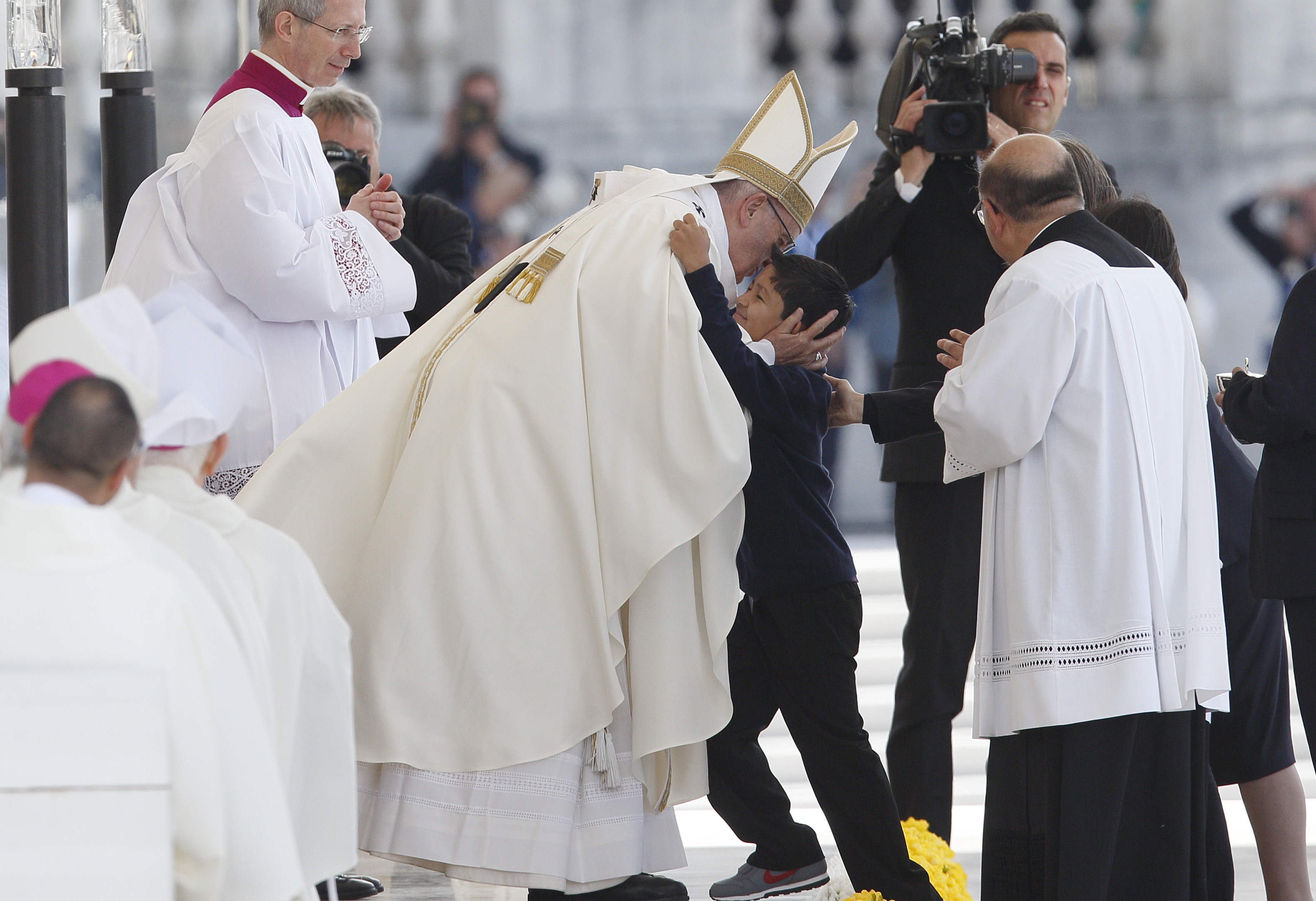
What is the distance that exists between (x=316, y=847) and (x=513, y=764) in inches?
30.0

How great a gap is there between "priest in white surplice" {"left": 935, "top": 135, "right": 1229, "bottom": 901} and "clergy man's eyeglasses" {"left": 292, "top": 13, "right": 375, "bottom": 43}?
1510 mm

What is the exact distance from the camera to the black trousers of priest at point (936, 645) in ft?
13.1

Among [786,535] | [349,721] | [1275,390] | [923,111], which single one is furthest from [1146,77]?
[349,721]

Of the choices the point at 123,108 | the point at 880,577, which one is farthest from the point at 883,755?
the point at 123,108

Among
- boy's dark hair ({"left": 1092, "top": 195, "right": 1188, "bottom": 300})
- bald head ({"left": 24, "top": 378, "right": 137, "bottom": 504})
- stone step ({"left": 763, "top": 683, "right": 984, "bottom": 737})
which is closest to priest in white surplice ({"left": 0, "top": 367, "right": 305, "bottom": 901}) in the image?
bald head ({"left": 24, "top": 378, "right": 137, "bottom": 504})

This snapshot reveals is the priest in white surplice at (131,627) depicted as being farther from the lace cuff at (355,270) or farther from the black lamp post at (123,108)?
the black lamp post at (123,108)

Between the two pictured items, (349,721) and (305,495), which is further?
(305,495)

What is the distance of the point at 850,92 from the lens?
9.63m

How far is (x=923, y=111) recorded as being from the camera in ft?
13.9

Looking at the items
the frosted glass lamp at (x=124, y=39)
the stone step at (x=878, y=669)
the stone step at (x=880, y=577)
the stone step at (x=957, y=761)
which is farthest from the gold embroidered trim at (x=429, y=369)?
the stone step at (x=880, y=577)

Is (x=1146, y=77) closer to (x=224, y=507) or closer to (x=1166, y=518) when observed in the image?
(x=1166, y=518)

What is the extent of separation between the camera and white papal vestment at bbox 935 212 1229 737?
10.4ft

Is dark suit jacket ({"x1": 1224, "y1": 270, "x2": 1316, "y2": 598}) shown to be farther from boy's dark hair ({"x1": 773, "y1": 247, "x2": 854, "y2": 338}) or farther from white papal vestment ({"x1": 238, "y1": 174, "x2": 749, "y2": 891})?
white papal vestment ({"x1": 238, "y1": 174, "x2": 749, "y2": 891})

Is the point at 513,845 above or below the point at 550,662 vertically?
below
